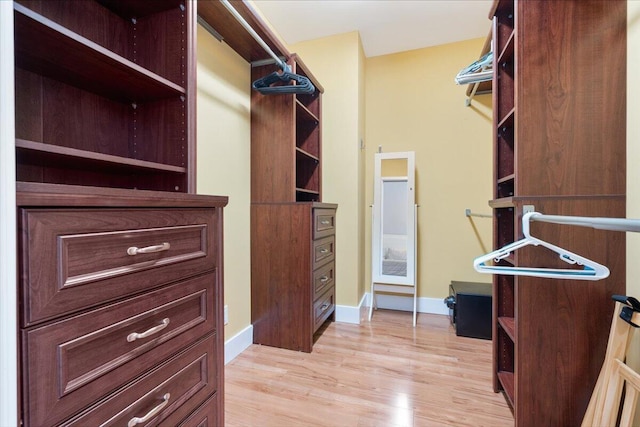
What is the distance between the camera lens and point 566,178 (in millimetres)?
1130

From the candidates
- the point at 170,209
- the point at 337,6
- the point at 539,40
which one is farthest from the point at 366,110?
the point at 170,209

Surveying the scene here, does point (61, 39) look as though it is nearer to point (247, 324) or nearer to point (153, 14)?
point (153, 14)

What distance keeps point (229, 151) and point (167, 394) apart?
1.42m

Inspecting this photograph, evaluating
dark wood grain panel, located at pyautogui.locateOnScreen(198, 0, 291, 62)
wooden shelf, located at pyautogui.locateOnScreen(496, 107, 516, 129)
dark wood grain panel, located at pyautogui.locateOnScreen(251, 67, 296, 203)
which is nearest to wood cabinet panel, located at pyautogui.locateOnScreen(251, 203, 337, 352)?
dark wood grain panel, located at pyautogui.locateOnScreen(251, 67, 296, 203)

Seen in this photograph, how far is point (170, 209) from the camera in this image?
32.5 inches

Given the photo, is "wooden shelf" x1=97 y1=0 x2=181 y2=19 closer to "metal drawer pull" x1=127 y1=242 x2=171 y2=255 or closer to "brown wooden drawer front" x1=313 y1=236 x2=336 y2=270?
"metal drawer pull" x1=127 y1=242 x2=171 y2=255

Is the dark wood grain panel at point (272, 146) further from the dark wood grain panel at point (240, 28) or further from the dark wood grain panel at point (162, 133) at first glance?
the dark wood grain panel at point (162, 133)

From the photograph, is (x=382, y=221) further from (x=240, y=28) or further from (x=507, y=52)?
(x=240, y=28)

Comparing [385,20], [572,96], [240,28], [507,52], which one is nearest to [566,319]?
[572,96]

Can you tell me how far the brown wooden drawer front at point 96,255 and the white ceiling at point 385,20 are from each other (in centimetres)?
204

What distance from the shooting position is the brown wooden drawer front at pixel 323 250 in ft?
6.70

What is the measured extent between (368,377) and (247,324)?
91cm

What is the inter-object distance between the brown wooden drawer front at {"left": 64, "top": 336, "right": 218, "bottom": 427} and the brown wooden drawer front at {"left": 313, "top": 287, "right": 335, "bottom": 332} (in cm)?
112

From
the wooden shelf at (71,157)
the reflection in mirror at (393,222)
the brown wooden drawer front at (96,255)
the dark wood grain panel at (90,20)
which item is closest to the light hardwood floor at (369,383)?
the reflection in mirror at (393,222)
